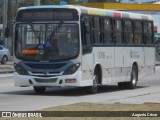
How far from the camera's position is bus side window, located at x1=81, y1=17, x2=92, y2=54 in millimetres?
21078

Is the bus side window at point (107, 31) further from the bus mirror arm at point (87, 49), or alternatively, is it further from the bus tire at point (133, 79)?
the bus tire at point (133, 79)

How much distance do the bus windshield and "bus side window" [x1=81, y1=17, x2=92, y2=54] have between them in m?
0.33

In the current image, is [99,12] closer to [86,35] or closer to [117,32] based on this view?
[117,32]

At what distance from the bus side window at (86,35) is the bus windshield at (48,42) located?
33cm

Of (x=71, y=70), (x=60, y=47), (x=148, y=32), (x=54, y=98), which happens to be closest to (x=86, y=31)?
(x=60, y=47)

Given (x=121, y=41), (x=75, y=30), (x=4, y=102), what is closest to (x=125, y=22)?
(x=121, y=41)

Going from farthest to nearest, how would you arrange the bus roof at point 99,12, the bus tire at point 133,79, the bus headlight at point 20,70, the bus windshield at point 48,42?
the bus tire at point 133,79, the bus roof at point 99,12, the bus headlight at point 20,70, the bus windshield at point 48,42

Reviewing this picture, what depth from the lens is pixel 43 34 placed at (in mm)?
21047

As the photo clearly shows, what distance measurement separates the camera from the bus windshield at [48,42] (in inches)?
819

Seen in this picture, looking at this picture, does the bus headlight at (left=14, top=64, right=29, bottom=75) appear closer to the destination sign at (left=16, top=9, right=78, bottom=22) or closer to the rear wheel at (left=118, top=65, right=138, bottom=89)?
the destination sign at (left=16, top=9, right=78, bottom=22)

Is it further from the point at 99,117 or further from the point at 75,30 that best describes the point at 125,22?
the point at 99,117

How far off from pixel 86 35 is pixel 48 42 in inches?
54.5

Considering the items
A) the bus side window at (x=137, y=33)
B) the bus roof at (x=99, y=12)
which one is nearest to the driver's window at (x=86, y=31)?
the bus roof at (x=99, y=12)

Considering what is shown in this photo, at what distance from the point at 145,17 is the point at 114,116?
14.4m
